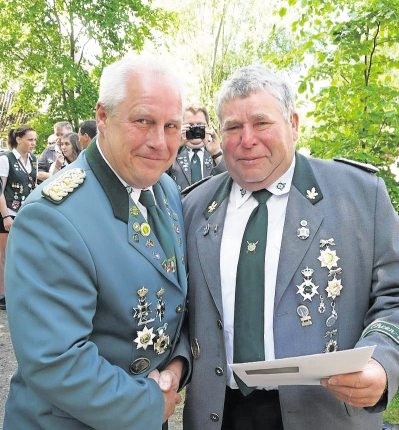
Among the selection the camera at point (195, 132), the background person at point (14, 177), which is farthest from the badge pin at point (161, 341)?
the background person at point (14, 177)

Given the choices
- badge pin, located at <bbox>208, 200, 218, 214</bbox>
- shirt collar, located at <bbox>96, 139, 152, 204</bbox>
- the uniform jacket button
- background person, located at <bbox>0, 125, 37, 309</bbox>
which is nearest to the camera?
shirt collar, located at <bbox>96, 139, 152, 204</bbox>

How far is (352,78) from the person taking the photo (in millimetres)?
3621

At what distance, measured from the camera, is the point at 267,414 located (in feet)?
5.85

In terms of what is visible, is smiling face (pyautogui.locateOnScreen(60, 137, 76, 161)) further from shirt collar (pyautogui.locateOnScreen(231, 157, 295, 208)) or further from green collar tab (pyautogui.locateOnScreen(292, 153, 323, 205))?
green collar tab (pyautogui.locateOnScreen(292, 153, 323, 205))

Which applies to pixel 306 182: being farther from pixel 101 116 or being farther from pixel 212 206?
pixel 101 116

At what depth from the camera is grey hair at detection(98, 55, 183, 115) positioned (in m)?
1.57

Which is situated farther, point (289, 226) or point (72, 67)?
point (72, 67)

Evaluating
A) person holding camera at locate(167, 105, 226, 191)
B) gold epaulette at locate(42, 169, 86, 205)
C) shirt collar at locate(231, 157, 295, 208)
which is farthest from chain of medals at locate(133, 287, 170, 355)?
person holding camera at locate(167, 105, 226, 191)

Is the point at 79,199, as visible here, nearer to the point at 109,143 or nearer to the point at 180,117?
the point at 109,143

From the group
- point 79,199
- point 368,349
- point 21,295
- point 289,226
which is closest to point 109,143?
point 79,199

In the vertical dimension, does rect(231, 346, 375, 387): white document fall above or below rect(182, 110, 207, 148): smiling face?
below

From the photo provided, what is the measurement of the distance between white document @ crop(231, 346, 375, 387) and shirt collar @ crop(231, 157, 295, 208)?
2.37 feet

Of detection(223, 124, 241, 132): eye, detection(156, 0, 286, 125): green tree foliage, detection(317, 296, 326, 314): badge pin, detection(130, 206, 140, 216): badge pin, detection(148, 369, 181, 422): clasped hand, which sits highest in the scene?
detection(156, 0, 286, 125): green tree foliage

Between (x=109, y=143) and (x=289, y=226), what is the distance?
28.7 inches
